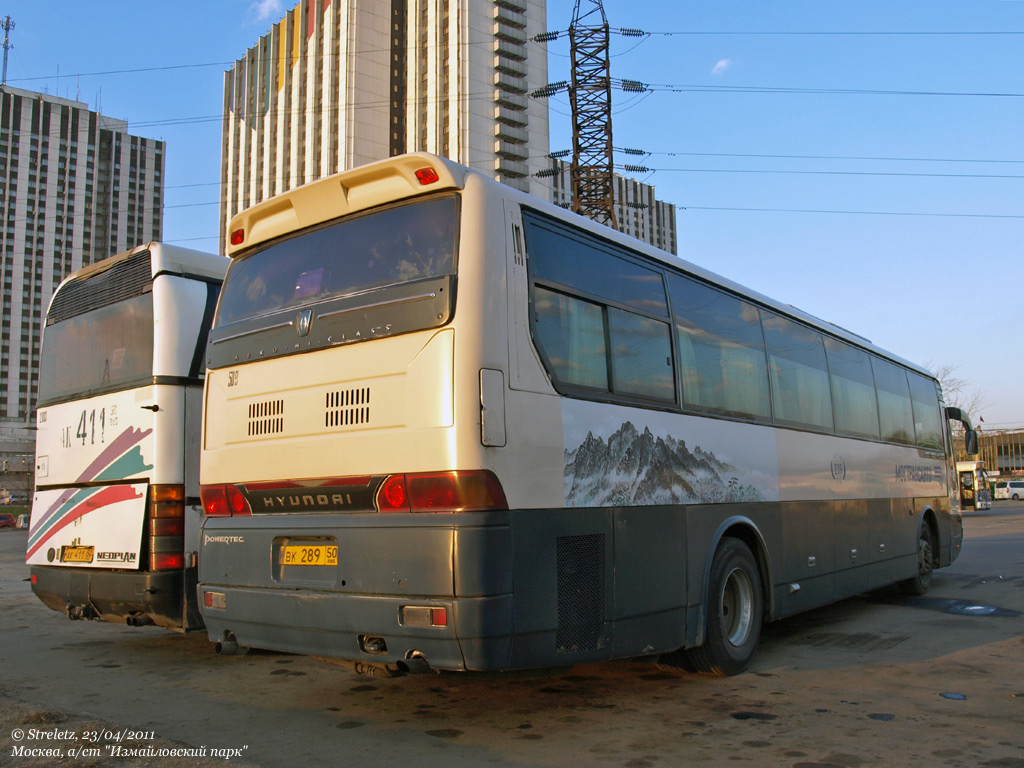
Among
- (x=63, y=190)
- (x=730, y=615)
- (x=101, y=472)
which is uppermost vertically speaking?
(x=63, y=190)

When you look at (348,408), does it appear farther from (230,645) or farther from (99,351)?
(99,351)

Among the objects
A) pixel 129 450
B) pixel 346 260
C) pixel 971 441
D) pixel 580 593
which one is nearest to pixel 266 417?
pixel 346 260

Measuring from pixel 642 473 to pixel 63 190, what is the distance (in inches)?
2815

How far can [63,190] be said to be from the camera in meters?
65.7

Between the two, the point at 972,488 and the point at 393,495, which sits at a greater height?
the point at 393,495

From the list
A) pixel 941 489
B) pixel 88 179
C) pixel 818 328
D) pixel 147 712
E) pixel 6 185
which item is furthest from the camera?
pixel 6 185

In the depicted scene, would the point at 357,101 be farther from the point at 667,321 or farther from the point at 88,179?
the point at 667,321

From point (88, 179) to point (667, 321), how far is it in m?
65.4

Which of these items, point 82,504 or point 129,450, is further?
point 82,504

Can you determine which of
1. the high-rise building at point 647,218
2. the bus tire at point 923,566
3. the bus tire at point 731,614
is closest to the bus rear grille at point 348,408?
the bus tire at point 731,614

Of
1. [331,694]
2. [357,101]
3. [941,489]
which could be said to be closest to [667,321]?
[331,694]

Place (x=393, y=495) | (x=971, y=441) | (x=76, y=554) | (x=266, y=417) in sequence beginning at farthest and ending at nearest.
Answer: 1. (x=971, y=441)
2. (x=76, y=554)
3. (x=266, y=417)
4. (x=393, y=495)

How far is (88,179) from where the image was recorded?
6156 centimetres

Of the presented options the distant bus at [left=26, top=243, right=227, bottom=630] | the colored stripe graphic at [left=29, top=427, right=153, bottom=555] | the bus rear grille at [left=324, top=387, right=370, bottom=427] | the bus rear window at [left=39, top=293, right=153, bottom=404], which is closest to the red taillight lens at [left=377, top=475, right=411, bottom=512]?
the bus rear grille at [left=324, top=387, right=370, bottom=427]
